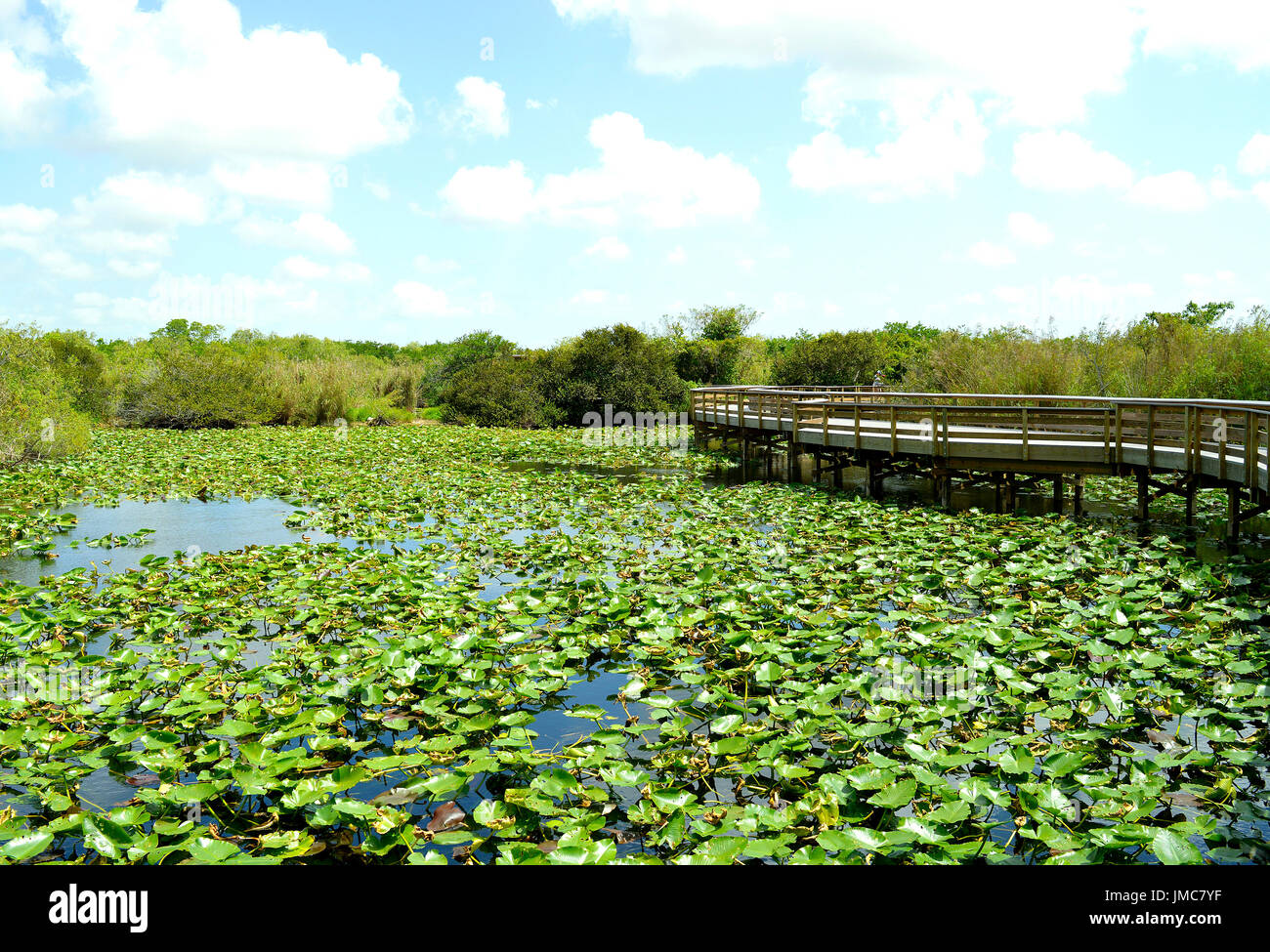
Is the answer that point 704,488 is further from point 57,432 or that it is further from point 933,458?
point 57,432

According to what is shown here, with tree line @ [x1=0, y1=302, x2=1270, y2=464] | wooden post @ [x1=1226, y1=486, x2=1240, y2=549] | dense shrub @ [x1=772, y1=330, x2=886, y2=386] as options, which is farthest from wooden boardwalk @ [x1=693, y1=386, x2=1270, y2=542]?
dense shrub @ [x1=772, y1=330, x2=886, y2=386]

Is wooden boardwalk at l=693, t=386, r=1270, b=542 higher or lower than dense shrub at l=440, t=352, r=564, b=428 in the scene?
lower

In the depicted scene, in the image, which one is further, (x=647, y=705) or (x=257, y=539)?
(x=257, y=539)

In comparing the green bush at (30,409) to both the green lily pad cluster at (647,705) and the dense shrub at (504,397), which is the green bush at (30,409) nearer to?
the green lily pad cluster at (647,705)

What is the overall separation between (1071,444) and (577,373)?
20.9m

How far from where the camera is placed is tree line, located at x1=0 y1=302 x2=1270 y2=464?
16.5m

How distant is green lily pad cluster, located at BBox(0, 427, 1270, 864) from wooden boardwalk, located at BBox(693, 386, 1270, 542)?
1329mm

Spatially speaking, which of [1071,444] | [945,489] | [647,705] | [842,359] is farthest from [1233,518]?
[842,359]

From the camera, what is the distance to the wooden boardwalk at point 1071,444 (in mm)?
8461

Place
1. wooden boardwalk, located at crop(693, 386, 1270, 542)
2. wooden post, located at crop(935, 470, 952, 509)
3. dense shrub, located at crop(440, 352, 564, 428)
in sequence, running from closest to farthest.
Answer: wooden boardwalk, located at crop(693, 386, 1270, 542), wooden post, located at crop(935, 470, 952, 509), dense shrub, located at crop(440, 352, 564, 428)

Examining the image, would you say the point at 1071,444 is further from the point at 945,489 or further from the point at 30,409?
the point at 30,409

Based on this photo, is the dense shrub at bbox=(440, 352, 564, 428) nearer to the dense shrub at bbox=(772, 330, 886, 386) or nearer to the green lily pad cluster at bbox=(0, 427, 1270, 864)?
the dense shrub at bbox=(772, 330, 886, 386)

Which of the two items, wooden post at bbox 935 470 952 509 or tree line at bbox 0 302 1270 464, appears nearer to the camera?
wooden post at bbox 935 470 952 509

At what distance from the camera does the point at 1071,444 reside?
10.5m
